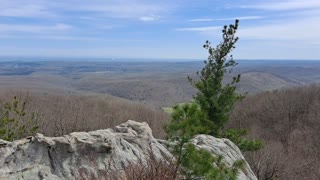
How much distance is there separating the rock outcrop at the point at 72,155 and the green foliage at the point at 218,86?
520 inches

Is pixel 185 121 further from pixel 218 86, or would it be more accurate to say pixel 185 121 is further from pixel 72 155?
pixel 218 86

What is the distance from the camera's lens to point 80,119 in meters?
50.1

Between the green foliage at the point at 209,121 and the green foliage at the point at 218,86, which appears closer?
the green foliage at the point at 209,121

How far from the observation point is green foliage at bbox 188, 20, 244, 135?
23.6m

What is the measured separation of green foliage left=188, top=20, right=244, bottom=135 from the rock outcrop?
1320cm

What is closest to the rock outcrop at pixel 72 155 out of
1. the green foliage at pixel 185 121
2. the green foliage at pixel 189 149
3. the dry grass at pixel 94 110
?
the green foliage at pixel 189 149

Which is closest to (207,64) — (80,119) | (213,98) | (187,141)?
(213,98)

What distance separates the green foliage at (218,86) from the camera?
928 inches

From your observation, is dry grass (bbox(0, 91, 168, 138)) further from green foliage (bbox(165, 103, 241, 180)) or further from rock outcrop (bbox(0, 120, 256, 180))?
green foliage (bbox(165, 103, 241, 180))

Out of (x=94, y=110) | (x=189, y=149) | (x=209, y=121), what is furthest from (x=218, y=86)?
(x=94, y=110)

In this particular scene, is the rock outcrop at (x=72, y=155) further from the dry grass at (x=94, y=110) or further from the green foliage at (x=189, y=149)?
the dry grass at (x=94, y=110)

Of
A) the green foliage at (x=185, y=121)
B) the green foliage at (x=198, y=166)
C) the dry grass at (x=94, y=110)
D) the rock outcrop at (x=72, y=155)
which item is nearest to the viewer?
the green foliage at (x=198, y=166)

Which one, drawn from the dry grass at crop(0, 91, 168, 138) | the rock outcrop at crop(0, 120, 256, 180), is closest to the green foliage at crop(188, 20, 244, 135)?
the rock outcrop at crop(0, 120, 256, 180)

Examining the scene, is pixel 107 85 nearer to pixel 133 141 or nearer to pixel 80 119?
pixel 80 119
